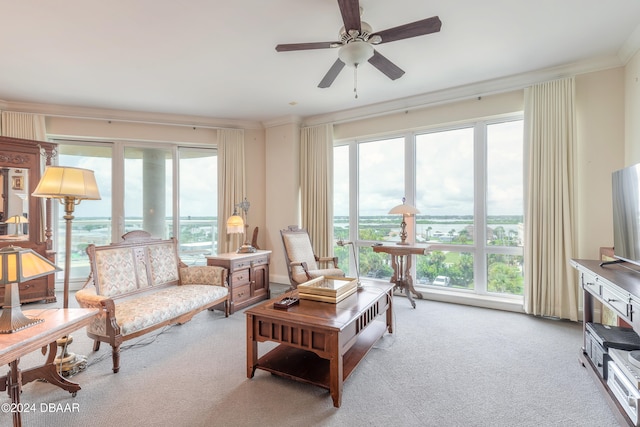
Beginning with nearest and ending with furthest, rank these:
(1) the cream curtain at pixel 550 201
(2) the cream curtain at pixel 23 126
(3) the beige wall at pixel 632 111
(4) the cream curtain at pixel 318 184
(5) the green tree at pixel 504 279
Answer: (3) the beige wall at pixel 632 111 < (1) the cream curtain at pixel 550 201 < (5) the green tree at pixel 504 279 < (2) the cream curtain at pixel 23 126 < (4) the cream curtain at pixel 318 184

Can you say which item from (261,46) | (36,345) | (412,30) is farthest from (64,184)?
(412,30)

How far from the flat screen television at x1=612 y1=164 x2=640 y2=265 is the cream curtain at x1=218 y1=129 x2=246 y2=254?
464cm

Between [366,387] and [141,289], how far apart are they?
7.90 feet

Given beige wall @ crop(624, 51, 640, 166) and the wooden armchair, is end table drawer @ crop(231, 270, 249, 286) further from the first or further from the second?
beige wall @ crop(624, 51, 640, 166)

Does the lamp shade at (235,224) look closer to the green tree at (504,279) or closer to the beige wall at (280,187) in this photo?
the beige wall at (280,187)

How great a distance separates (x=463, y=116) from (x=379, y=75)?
1.36 metres

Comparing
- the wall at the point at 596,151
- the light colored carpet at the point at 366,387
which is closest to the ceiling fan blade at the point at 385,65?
the wall at the point at 596,151

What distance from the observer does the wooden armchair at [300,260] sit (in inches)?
150

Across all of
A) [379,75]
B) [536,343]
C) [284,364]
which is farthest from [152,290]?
[536,343]

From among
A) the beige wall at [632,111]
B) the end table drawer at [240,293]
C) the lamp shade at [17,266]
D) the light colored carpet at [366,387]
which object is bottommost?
the light colored carpet at [366,387]

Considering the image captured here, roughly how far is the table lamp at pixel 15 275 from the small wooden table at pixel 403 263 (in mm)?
3306

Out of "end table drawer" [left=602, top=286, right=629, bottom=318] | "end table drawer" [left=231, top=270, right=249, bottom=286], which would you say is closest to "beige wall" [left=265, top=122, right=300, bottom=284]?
"end table drawer" [left=231, top=270, right=249, bottom=286]

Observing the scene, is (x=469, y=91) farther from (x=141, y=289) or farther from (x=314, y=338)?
(x=141, y=289)

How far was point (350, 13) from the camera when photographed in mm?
1939
